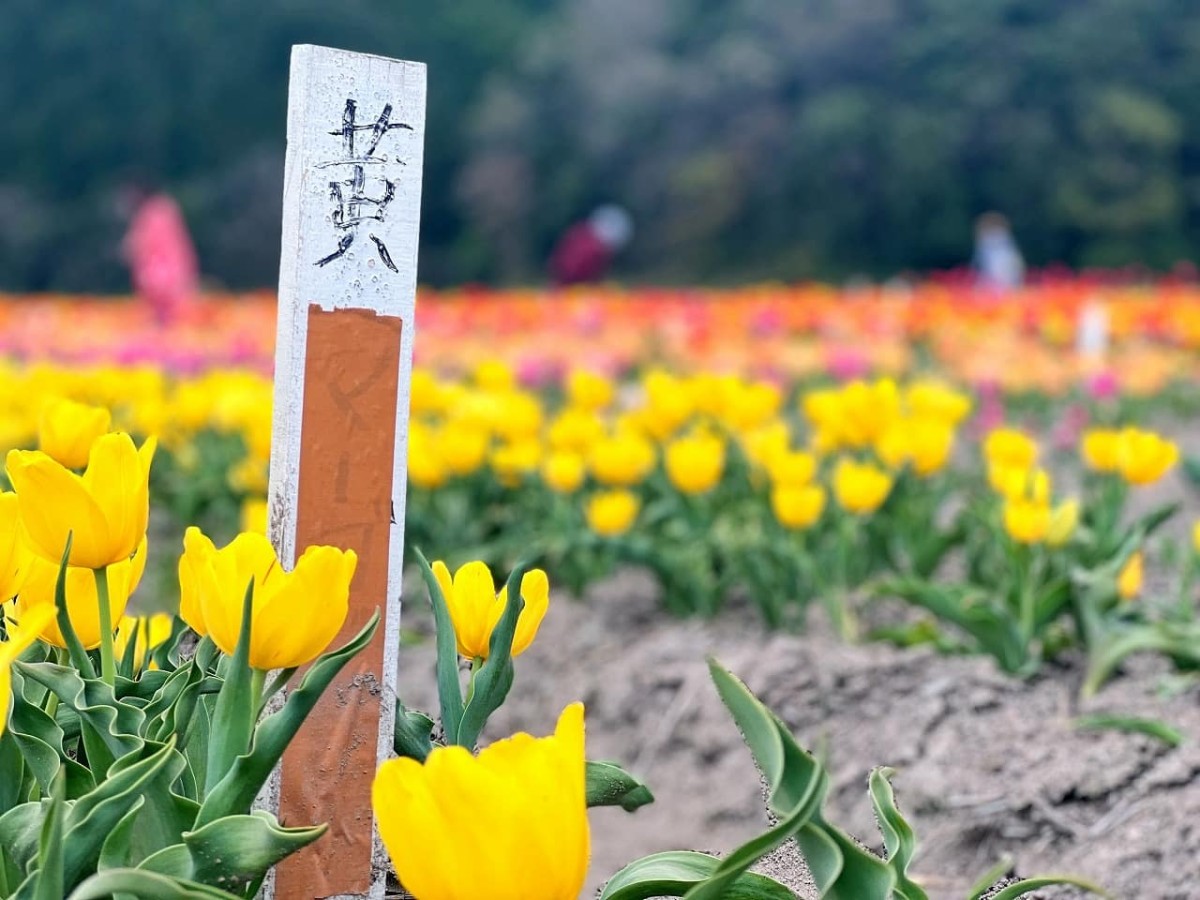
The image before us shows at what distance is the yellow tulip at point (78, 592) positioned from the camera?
4.43 feet

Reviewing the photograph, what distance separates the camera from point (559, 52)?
25.8m

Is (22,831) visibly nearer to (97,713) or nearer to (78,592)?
(97,713)

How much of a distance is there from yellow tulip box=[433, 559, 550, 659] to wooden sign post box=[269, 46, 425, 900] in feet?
0.27

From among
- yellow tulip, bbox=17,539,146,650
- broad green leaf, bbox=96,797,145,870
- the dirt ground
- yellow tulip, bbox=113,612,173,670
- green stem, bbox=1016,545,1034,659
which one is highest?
yellow tulip, bbox=17,539,146,650

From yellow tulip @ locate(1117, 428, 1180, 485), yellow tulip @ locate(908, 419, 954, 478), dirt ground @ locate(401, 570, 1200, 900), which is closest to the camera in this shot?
dirt ground @ locate(401, 570, 1200, 900)

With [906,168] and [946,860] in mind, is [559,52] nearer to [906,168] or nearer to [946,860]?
[906,168]

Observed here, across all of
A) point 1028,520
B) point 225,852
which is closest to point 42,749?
point 225,852

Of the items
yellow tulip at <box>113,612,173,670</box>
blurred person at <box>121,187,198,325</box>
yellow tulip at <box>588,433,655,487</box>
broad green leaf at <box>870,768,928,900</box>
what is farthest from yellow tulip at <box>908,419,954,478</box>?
blurred person at <box>121,187,198,325</box>

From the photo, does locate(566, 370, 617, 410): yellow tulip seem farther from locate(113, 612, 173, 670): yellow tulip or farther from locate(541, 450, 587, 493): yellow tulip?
locate(113, 612, 173, 670): yellow tulip

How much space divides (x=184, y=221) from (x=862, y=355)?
2093 centimetres

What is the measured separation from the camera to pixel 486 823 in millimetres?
939

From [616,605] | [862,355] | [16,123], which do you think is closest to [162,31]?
[16,123]

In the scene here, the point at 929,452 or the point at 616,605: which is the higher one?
the point at 929,452

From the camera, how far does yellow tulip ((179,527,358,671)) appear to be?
3.67ft
